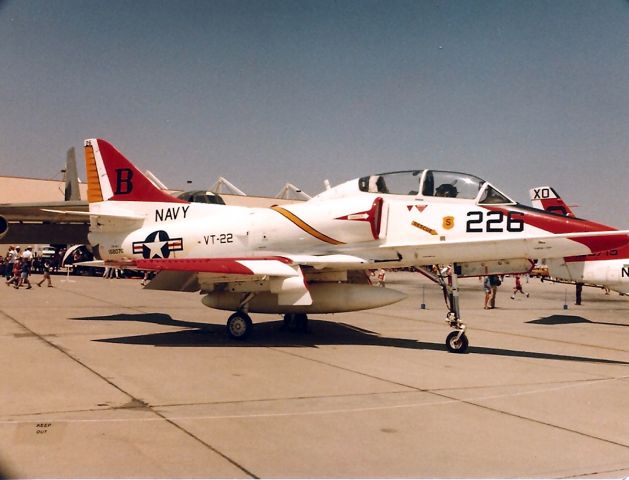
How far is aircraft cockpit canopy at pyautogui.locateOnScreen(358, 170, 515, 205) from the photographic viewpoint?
32.8ft

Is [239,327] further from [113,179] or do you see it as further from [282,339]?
[113,179]

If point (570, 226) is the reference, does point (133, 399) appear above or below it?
below

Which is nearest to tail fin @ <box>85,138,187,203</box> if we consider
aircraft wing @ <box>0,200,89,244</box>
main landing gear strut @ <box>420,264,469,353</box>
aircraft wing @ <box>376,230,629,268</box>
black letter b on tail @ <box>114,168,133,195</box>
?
black letter b on tail @ <box>114,168,133,195</box>

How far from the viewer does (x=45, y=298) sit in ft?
62.8

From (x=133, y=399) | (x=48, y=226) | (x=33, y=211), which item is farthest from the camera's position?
(x=48, y=226)

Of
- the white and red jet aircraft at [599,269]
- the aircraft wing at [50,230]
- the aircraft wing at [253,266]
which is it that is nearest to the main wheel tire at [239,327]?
the aircraft wing at [253,266]

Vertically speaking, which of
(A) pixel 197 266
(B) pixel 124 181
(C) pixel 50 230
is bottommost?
(A) pixel 197 266

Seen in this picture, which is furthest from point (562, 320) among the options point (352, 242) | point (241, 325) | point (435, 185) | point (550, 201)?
point (241, 325)

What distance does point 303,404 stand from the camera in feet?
20.1

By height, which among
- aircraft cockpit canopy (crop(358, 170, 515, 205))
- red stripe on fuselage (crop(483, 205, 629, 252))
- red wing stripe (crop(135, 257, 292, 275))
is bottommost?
red wing stripe (crop(135, 257, 292, 275))

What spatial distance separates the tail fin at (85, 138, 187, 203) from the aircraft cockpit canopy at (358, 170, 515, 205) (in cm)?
487

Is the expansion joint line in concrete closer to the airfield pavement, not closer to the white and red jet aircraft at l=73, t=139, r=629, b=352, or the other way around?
the airfield pavement

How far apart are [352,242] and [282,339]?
2430 mm

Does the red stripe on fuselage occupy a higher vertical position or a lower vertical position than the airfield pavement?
higher
